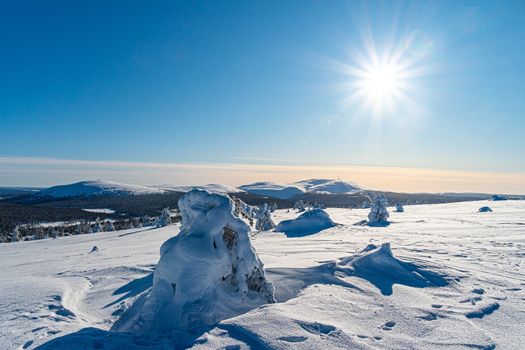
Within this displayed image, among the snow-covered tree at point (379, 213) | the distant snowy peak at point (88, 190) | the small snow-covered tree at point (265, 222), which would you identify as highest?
the snow-covered tree at point (379, 213)

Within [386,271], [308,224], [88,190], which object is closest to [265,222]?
[308,224]

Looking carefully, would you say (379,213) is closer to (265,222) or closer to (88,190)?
(265,222)

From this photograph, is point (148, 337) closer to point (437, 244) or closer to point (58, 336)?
point (58, 336)

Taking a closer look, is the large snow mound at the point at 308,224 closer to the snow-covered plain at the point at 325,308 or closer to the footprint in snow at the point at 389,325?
the snow-covered plain at the point at 325,308

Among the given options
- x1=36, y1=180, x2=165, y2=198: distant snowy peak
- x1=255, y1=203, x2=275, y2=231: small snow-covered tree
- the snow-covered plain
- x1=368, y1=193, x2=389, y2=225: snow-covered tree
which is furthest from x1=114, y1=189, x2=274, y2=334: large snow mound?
x1=36, y1=180, x2=165, y2=198: distant snowy peak

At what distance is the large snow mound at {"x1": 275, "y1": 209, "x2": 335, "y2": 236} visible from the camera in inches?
971

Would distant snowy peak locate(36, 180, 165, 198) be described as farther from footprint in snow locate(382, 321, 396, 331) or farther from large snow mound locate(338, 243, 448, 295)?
footprint in snow locate(382, 321, 396, 331)

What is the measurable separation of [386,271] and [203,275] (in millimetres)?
5052

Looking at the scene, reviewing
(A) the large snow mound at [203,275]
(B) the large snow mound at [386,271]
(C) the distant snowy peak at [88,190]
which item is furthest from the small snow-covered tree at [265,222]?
(C) the distant snowy peak at [88,190]

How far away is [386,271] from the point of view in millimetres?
8836

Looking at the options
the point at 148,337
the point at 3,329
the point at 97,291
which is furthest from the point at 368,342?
the point at 97,291

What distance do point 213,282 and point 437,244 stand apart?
12570 millimetres

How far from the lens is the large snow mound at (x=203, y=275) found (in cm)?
581

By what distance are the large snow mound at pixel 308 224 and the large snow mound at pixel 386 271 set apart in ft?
47.2
